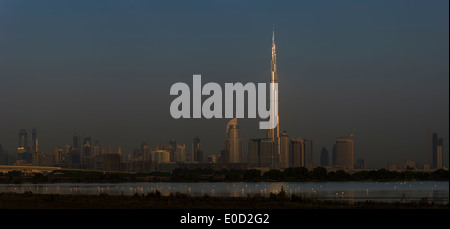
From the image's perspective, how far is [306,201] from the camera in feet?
241

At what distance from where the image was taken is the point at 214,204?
68.5 m
